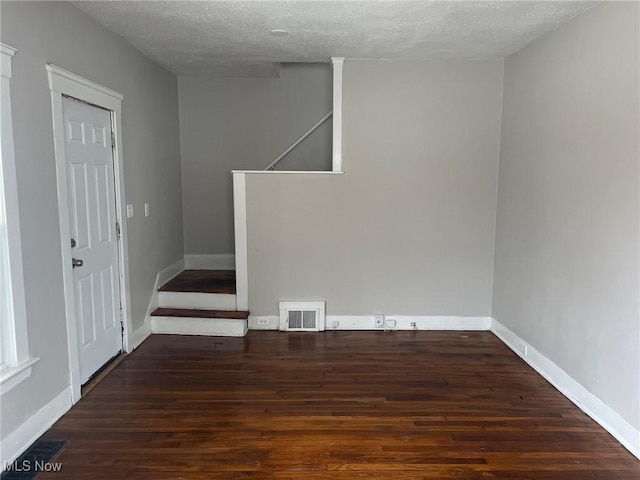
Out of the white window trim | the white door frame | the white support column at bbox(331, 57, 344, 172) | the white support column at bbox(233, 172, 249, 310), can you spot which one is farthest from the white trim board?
the white support column at bbox(331, 57, 344, 172)

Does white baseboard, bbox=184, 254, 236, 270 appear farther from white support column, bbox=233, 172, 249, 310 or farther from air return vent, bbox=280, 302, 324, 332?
air return vent, bbox=280, 302, 324, 332

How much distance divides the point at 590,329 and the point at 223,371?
8.76 ft

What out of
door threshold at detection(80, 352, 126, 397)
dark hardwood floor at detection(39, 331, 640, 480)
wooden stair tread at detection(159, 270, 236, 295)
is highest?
wooden stair tread at detection(159, 270, 236, 295)

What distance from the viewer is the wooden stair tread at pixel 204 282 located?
4387mm

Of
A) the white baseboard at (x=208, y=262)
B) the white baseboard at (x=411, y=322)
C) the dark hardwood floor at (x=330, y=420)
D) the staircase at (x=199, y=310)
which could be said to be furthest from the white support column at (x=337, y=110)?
the white baseboard at (x=208, y=262)

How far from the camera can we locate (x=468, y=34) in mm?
3311

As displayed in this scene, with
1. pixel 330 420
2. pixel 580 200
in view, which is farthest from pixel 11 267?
pixel 580 200

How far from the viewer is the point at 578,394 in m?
2.90

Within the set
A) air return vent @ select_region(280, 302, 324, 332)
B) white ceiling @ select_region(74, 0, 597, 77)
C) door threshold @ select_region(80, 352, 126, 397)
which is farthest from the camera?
air return vent @ select_region(280, 302, 324, 332)

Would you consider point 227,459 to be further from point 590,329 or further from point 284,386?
point 590,329

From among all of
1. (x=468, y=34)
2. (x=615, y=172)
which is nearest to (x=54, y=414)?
(x=615, y=172)

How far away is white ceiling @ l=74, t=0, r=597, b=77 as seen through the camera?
2797mm

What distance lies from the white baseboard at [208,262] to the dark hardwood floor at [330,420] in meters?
1.65

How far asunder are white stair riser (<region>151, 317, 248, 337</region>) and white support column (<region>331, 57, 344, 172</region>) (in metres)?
1.83
